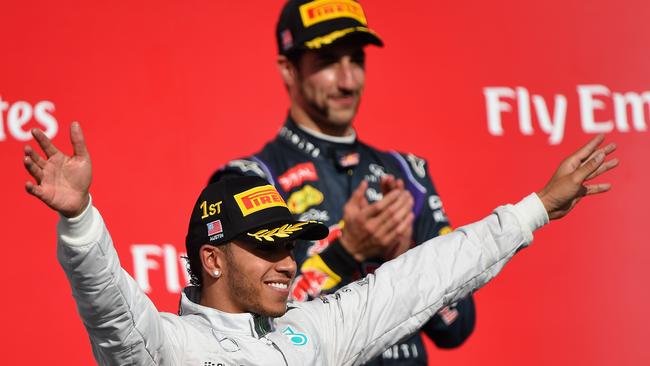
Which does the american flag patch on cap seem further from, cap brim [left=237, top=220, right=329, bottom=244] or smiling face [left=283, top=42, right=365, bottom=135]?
smiling face [left=283, top=42, right=365, bottom=135]

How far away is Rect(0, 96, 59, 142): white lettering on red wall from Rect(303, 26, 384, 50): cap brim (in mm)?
772

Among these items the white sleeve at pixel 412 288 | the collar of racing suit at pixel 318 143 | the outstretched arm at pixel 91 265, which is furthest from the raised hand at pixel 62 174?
the collar of racing suit at pixel 318 143

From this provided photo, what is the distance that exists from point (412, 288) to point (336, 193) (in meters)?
0.51

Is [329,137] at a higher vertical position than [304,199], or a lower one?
higher

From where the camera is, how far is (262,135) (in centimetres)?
340

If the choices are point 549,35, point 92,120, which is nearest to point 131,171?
point 92,120

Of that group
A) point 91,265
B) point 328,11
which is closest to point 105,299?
point 91,265

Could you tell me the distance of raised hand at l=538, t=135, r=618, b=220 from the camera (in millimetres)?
2340

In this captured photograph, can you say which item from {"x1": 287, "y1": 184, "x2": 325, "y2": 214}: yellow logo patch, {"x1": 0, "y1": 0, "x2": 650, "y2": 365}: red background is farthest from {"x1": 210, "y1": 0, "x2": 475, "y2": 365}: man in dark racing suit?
{"x1": 0, "y1": 0, "x2": 650, "y2": 365}: red background

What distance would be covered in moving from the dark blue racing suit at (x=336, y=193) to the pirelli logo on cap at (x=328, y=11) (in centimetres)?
22

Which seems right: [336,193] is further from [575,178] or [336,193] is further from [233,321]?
[233,321]

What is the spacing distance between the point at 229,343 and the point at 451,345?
847 mm

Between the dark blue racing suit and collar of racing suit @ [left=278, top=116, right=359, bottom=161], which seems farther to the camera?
collar of racing suit @ [left=278, top=116, right=359, bottom=161]

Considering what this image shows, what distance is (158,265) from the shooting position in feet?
10.7
